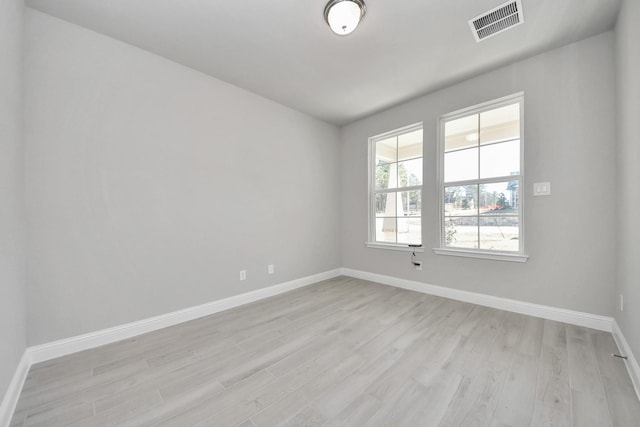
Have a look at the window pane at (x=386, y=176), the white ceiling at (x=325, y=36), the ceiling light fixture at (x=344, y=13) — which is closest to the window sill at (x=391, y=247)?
the window pane at (x=386, y=176)

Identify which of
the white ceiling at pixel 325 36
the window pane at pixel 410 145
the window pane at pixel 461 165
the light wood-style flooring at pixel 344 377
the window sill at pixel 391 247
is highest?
the white ceiling at pixel 325 36

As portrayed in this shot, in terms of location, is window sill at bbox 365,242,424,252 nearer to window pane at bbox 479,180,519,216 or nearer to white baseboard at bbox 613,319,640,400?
window pane at bbox 479,180,519,216

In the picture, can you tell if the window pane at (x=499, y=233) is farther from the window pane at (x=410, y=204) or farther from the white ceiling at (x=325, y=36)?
the white ceiling at (x=325, y=36)

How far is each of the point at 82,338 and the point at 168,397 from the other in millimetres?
1188

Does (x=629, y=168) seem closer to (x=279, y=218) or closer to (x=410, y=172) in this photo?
(x=410, y=172)

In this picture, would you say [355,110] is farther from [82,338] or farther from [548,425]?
[82,338]

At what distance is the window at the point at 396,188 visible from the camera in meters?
3.66

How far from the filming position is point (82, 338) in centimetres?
206

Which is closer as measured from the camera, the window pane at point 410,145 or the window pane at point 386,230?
the window pane at point 410,145

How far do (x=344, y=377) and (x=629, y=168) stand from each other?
8.47 ft

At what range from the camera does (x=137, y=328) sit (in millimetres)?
2318

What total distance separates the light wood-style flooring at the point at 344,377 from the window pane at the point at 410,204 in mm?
1544

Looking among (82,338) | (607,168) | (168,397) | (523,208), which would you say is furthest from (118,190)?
(607,168)

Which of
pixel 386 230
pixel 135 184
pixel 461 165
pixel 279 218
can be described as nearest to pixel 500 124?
pixel 461 165
